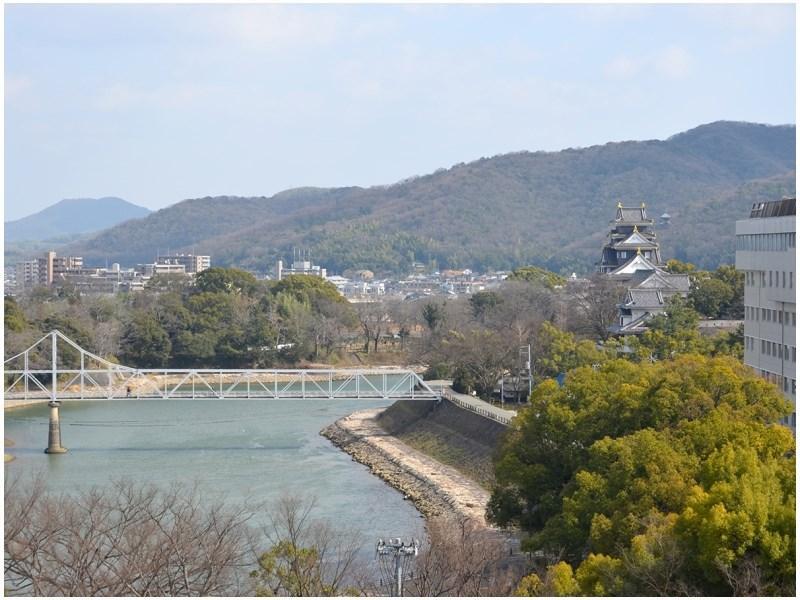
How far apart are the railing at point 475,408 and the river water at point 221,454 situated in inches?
82.1

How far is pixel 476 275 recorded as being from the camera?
83.6 m

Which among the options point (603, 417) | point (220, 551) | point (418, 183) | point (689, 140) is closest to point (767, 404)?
point (603, 417)

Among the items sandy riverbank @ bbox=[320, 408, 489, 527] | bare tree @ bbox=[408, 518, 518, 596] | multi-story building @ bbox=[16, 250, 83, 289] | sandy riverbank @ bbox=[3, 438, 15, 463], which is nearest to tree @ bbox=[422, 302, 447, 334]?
sandy riverbank @ bbox=[320, 408, 489, 527]

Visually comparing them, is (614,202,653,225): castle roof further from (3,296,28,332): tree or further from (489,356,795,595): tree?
(489,356,795,595): tree

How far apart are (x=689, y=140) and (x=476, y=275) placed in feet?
139

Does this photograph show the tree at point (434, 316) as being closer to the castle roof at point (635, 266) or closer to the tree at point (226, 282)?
the castle roof at point (635, 266)

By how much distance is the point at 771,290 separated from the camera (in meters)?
14.1

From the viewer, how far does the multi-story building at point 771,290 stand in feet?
44.4

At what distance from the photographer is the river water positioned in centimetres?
1683

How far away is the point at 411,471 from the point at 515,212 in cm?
8139

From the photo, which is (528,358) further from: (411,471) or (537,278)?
(537,278)

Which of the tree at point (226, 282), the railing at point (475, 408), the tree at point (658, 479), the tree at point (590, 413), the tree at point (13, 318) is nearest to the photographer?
the tree at point (658, 479)

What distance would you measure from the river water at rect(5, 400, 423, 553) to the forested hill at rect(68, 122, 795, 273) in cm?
4862

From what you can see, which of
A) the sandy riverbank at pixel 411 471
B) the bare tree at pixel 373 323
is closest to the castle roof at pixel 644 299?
the sandy riverbank at pixel 411 471
